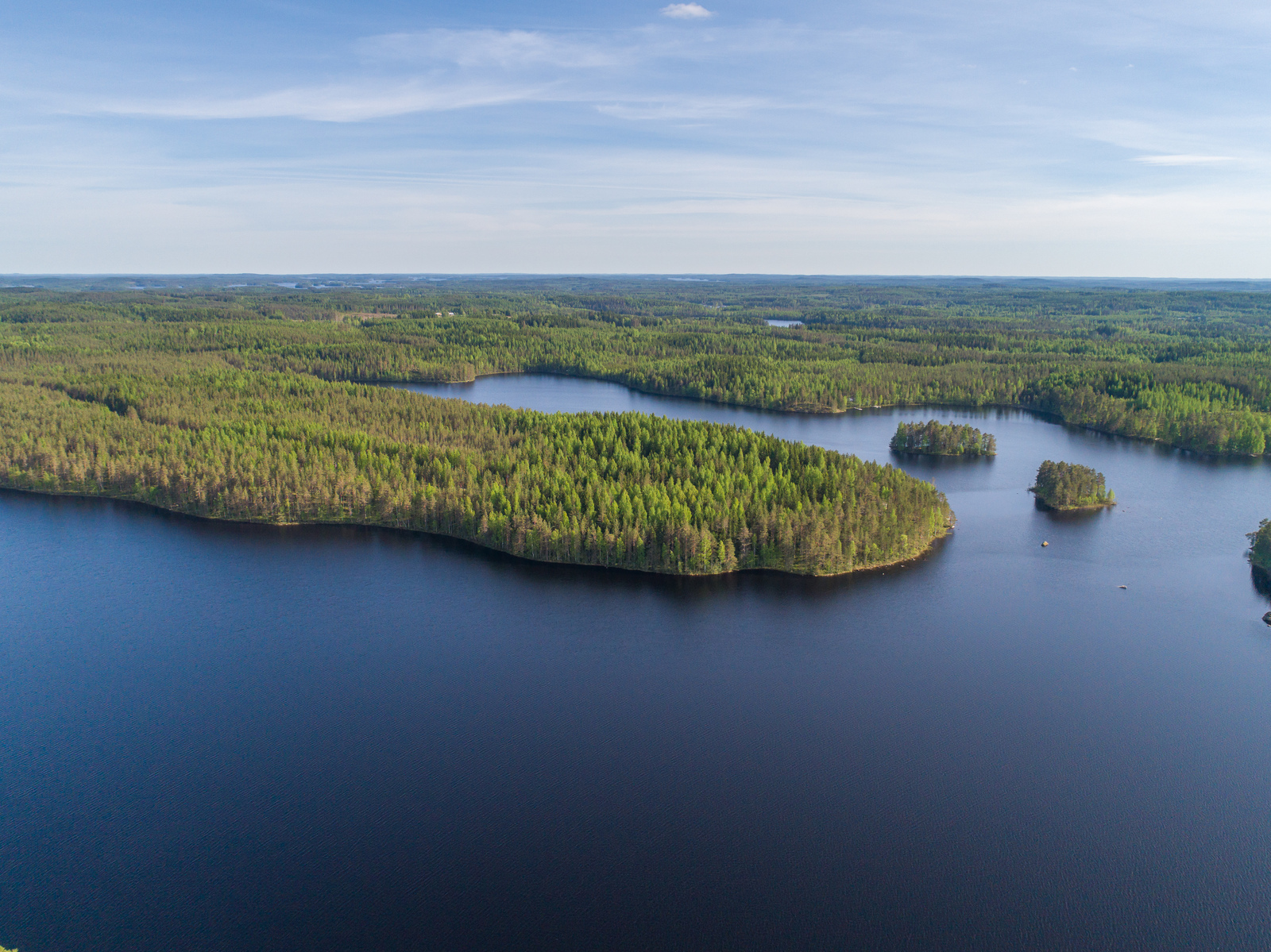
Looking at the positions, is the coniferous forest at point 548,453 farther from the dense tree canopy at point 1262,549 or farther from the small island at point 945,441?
the small island at point 945,441

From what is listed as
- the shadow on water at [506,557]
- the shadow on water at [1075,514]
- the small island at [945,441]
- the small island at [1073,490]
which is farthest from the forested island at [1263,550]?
the small island at [945,441]

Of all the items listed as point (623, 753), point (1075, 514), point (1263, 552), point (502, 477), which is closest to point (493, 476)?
point (502, 477)

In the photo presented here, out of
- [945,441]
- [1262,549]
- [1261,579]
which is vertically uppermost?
[945,441]

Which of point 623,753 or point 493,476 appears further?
point 493,476

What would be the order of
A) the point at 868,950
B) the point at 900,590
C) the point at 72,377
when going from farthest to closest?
the point at 72,377, the point at 900,590, the point at 868,950

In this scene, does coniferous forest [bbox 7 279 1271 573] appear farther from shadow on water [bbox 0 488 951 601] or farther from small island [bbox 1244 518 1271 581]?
small island [bbox 1244 518 1271 581]

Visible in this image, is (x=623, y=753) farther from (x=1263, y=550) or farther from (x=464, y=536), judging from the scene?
(x=1263, y=550)

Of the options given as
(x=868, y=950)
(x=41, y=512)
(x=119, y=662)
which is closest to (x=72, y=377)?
(x=41, y=512)

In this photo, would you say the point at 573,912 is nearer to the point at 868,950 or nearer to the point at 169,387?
the point at 868,950
